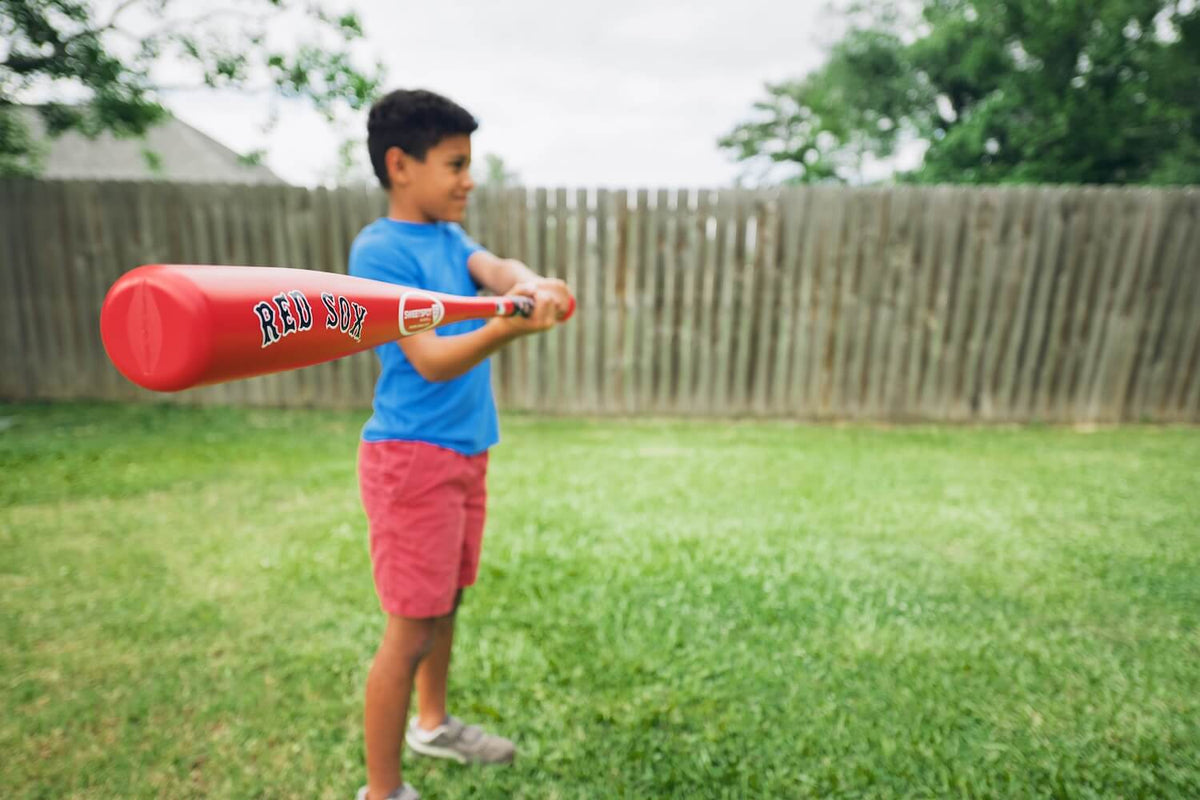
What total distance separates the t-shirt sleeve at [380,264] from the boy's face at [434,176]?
19 cm

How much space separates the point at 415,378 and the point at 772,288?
16.8ft

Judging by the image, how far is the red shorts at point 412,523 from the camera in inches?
65.9

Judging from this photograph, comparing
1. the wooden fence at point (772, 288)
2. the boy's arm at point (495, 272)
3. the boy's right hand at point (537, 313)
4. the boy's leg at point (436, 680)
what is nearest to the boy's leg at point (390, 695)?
the boy's leg at point (436, 680)

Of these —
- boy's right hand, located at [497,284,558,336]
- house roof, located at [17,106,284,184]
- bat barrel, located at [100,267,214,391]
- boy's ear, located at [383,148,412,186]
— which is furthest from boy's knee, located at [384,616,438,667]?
house roof, located at [17,106,284,184]

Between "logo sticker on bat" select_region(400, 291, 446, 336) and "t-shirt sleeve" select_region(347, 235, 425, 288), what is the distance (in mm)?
382

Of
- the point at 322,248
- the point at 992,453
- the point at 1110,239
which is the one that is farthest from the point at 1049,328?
the point at 322,248

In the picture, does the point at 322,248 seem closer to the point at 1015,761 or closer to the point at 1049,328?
the point at 1015,761

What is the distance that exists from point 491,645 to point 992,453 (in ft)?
14.9

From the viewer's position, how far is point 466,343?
1513 mm

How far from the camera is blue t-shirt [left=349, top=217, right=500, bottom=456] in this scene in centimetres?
163

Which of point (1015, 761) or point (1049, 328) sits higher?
point (1049, 328)

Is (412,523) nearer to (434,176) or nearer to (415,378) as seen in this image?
(415,378)

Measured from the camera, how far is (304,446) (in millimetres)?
5219

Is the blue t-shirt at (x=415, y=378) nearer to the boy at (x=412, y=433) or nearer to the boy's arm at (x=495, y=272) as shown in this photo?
the boy at (x=412, y=433)
